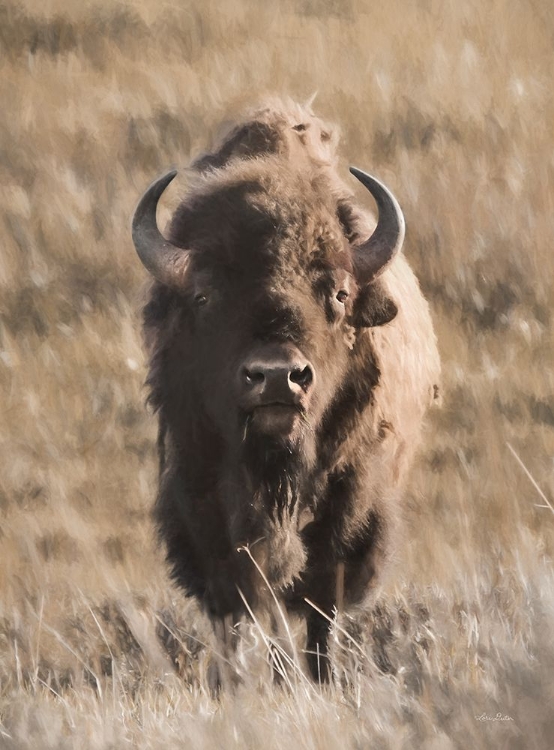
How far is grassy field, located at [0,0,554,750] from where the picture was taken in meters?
9.31

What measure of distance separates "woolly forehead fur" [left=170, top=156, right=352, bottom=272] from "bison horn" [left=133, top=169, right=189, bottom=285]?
0.10 m

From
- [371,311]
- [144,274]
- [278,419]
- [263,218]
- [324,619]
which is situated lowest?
[144,274]

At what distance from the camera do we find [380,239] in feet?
23.8

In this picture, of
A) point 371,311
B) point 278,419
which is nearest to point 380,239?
point 371,311

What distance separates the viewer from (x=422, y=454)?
12992 millimetres

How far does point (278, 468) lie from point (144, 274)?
27.4ft

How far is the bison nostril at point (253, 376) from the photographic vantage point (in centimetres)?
636

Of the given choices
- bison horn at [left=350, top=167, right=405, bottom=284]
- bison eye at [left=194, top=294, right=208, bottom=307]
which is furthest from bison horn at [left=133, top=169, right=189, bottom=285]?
bison horn at [left=350, top=167, right=405, bottom=284]

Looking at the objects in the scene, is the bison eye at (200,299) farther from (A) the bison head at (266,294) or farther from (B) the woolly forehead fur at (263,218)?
(B) the woolly forehead fur at (263,218)

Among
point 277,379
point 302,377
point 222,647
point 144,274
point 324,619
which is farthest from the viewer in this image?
point 144,274

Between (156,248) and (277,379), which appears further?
(156,248)

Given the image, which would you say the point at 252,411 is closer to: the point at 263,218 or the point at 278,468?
the point at 278,468

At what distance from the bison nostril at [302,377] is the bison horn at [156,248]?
103cm
